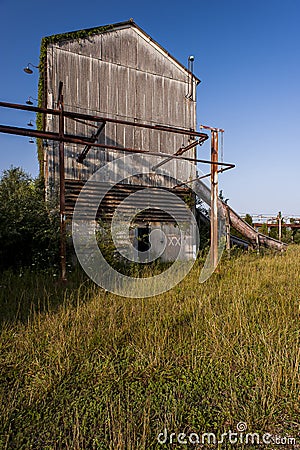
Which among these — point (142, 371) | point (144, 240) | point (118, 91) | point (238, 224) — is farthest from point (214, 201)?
point (118, 91)

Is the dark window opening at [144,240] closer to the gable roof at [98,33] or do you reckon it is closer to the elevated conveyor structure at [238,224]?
the elevated conveyor structure at [238,224]

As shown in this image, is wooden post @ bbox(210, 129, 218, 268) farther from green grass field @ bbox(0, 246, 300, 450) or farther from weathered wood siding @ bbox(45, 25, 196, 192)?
weathered wood siding @ bbox(45, 25, 196, 192)

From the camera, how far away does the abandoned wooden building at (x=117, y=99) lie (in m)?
10.6

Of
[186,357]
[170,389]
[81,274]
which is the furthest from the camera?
[81,274]

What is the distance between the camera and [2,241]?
8.00m

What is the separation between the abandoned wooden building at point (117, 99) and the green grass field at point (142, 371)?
6746 mm

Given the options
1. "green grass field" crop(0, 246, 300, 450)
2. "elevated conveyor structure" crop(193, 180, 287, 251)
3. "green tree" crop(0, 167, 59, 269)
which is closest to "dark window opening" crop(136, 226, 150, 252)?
"elevated conveyor structure" crop(193, 180, 287, 251)

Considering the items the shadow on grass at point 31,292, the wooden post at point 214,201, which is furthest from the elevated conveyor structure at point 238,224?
the shadow on grass at point 31,292

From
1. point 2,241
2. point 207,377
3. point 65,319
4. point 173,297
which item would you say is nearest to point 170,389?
point 207,377

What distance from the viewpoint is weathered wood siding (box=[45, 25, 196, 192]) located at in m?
10.7

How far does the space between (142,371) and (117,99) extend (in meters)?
11.0

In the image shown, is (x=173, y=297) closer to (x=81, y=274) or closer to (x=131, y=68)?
(x=81, y=274)

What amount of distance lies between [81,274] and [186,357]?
4989 millimetres

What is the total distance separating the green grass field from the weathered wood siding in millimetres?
7370
